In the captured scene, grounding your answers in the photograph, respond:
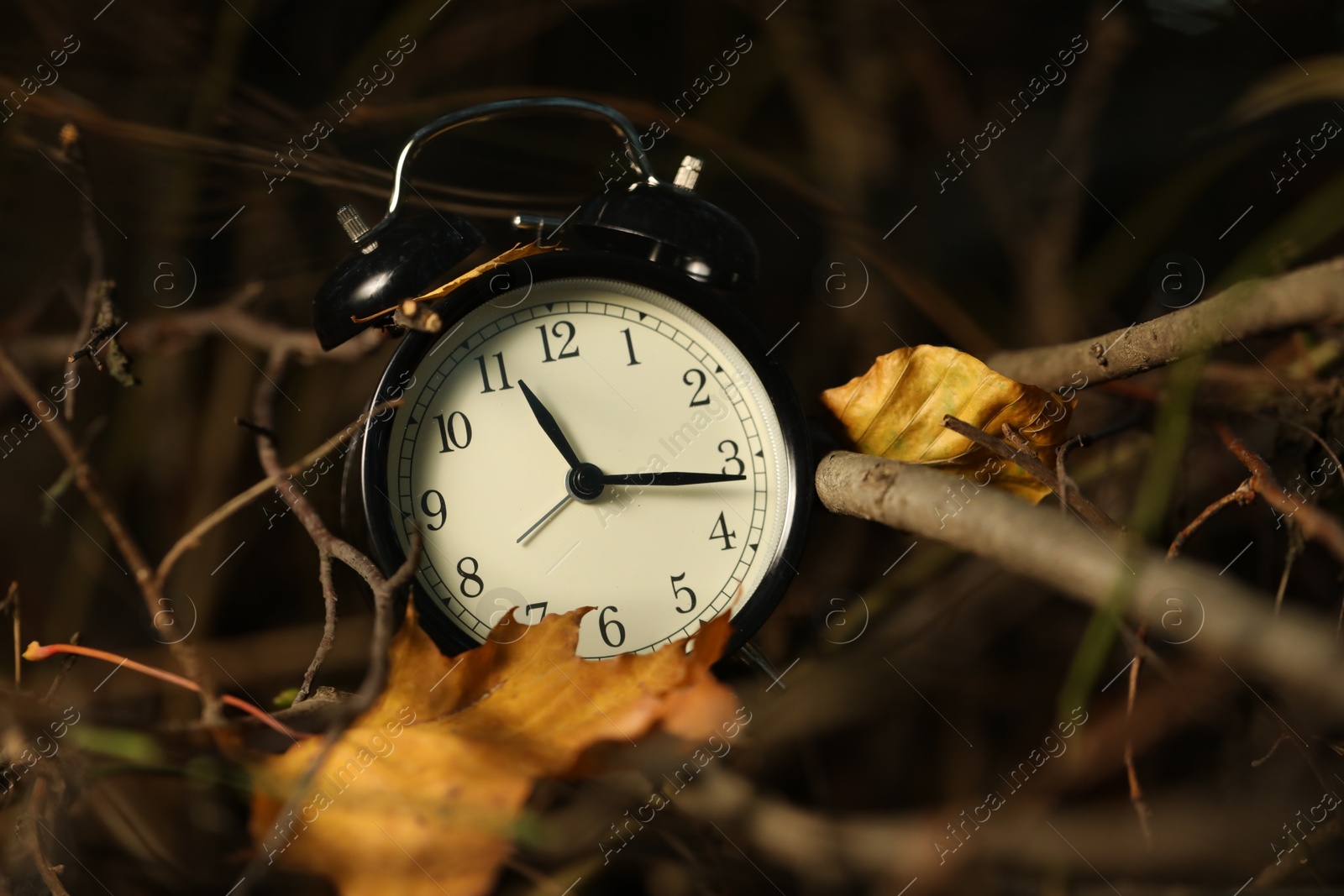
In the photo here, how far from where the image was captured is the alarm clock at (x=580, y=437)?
912 mm

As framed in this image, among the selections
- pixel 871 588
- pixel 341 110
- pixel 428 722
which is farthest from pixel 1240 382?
pixel 341 110

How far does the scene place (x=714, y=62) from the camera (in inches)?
66.2

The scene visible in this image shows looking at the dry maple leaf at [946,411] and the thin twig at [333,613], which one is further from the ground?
the thin twig at [333,613]

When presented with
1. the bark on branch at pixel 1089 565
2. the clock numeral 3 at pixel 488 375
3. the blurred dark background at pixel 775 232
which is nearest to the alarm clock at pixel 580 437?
the clock numeral 3 at pixel 488 375

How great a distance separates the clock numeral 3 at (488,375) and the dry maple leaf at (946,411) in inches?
14.9

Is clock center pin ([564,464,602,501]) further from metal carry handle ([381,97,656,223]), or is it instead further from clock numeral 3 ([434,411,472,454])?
metal carry handle ([381,97,656,223])

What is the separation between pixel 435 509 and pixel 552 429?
147 mm

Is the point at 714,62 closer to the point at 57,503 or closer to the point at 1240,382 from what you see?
the point at 1240,382

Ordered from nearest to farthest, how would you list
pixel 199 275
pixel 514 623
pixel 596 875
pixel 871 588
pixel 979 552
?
pixel 979 552 → pixel 514 623 → pixel 596 875 → pixel 871 588 → pixel 199 275

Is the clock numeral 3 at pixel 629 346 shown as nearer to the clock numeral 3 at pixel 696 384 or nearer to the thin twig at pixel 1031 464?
the clock numeral 3 at pixel 696 384

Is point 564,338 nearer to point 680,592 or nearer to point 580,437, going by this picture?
point 580,437

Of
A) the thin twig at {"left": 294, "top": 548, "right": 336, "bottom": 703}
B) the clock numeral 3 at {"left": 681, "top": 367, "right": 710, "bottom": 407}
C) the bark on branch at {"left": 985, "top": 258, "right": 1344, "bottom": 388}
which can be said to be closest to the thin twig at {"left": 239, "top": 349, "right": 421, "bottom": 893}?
the thin twig at {"left": 294, "top": 548, "right": 336, "bottom": 703}

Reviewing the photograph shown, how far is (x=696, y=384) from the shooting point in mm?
975

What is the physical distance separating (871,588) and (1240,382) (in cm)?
61
